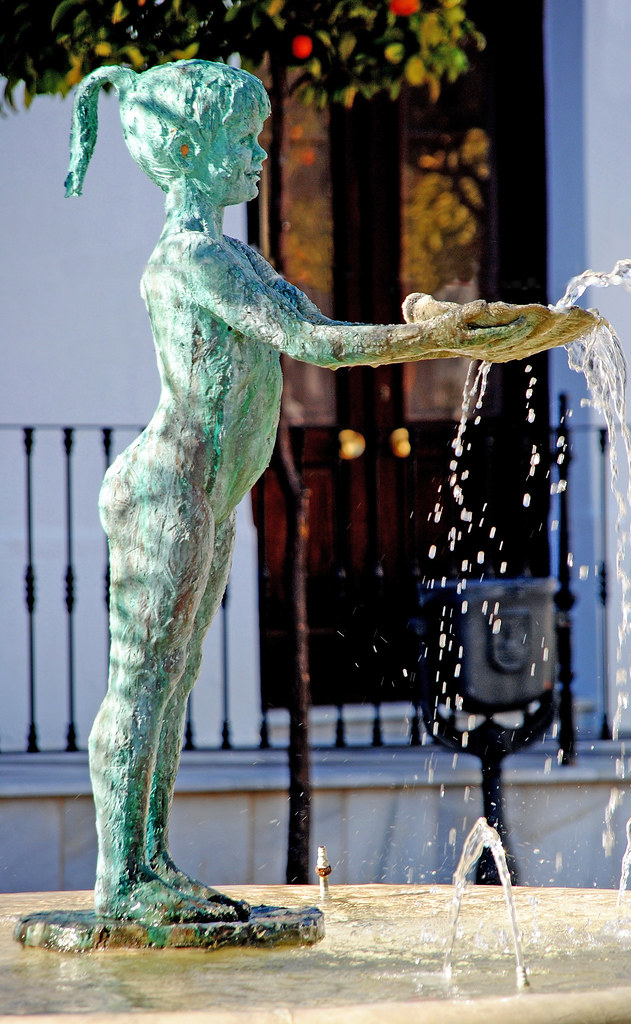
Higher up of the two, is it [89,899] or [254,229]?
[254,229]

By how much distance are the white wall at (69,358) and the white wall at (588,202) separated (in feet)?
5.23

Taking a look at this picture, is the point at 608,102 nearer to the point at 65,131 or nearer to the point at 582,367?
the point at 65,131

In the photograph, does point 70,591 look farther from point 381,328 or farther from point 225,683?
point 381,328

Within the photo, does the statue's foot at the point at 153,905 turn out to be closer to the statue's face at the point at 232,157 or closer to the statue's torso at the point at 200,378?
the statue's torso at the point at 200,378

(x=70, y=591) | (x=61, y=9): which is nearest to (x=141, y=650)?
(x=61, y=9)

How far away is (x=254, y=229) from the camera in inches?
269

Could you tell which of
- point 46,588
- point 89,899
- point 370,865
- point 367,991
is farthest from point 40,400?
point 367,991

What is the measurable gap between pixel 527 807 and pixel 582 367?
308cm

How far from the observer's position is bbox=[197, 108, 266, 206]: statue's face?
8.48ft

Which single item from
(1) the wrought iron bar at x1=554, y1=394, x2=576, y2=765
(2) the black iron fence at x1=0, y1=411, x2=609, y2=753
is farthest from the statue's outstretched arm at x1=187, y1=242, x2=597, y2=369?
(2) the black iron fence at x1=0, y1=411, x2=609, y2=753

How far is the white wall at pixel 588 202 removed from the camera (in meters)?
6.55

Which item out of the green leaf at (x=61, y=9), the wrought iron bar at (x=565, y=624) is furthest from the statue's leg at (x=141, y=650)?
the wrought iron bar at (x=565, y=624)

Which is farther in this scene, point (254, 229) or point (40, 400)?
point (254, 229)

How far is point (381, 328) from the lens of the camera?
2.37 meters
